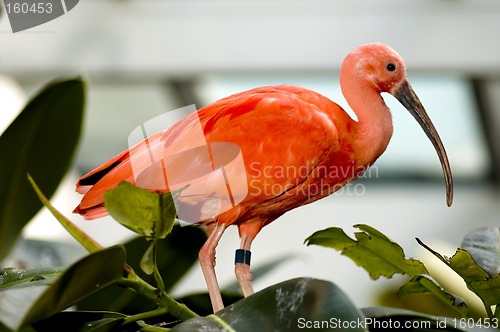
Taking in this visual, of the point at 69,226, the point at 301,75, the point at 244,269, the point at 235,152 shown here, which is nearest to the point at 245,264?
the point at 244,269

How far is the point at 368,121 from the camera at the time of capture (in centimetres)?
78

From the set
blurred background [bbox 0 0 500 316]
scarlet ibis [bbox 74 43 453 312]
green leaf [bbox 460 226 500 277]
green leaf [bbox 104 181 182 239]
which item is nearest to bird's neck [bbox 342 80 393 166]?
scarlet ibis [bbox 74 43 453 312]

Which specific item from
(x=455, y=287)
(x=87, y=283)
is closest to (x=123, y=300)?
(x=87, y=283)

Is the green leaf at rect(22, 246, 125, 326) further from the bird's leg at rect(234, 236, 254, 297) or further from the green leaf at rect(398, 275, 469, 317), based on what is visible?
the green leaf at rect(398, 275, 469, 317)

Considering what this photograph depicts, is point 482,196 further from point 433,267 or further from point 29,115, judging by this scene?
point 29,115

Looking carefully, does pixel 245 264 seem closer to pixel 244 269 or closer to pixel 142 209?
pixel 244 269

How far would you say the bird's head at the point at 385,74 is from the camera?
2.48 ft

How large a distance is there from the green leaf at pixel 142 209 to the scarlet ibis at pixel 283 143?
9 centimetres

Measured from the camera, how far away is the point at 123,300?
928 mm

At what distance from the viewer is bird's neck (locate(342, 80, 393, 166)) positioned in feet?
2.52

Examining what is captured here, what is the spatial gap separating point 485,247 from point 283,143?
23 cm

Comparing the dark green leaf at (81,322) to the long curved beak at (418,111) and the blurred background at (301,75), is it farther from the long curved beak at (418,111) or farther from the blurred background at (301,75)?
the blurred background at (301,75)

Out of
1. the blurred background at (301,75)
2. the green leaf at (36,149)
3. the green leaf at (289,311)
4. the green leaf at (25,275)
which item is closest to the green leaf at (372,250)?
the green leaf at (289,311)

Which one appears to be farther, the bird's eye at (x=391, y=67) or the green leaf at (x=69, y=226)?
the bird's eye at (x=391, y=67)
